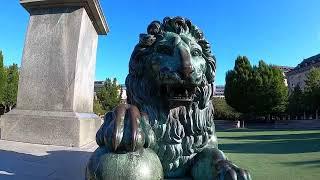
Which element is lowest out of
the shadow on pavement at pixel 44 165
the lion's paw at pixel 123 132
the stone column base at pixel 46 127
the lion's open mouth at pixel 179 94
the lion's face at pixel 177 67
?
the shadow on pavement at pixel 44 165

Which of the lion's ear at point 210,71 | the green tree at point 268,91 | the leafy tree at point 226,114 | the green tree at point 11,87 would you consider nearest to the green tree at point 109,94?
the green tree at point 11,87

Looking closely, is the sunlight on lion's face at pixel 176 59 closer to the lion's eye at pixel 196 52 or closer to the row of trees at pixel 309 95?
the lion's eye at pixel 196 52

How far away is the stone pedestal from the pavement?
36cm

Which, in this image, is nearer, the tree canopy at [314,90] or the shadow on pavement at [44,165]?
the shadow on pavement at [44,165]

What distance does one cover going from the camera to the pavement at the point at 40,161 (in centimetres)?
356

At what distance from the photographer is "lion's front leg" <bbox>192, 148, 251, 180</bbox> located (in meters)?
1.84

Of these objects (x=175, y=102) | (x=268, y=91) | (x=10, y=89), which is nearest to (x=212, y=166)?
(x=175, y=102)

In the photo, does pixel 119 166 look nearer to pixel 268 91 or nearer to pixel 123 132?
pixel 123 132

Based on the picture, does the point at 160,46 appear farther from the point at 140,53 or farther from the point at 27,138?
the point at 27,138

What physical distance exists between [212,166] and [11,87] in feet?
172

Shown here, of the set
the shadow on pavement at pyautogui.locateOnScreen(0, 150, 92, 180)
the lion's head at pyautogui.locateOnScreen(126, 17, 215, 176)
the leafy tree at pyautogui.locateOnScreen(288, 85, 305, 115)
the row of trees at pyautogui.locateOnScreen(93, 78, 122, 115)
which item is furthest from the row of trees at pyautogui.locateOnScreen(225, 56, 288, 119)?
the lion's head at pyautogui.locateOnScreen(126, 17, 215, 176)

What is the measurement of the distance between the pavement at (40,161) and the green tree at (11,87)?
46.9 meters

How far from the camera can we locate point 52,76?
6477 mm

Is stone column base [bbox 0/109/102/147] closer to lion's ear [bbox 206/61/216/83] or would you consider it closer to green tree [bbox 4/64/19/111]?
lion's ear [bbox 206/61/216/83]
